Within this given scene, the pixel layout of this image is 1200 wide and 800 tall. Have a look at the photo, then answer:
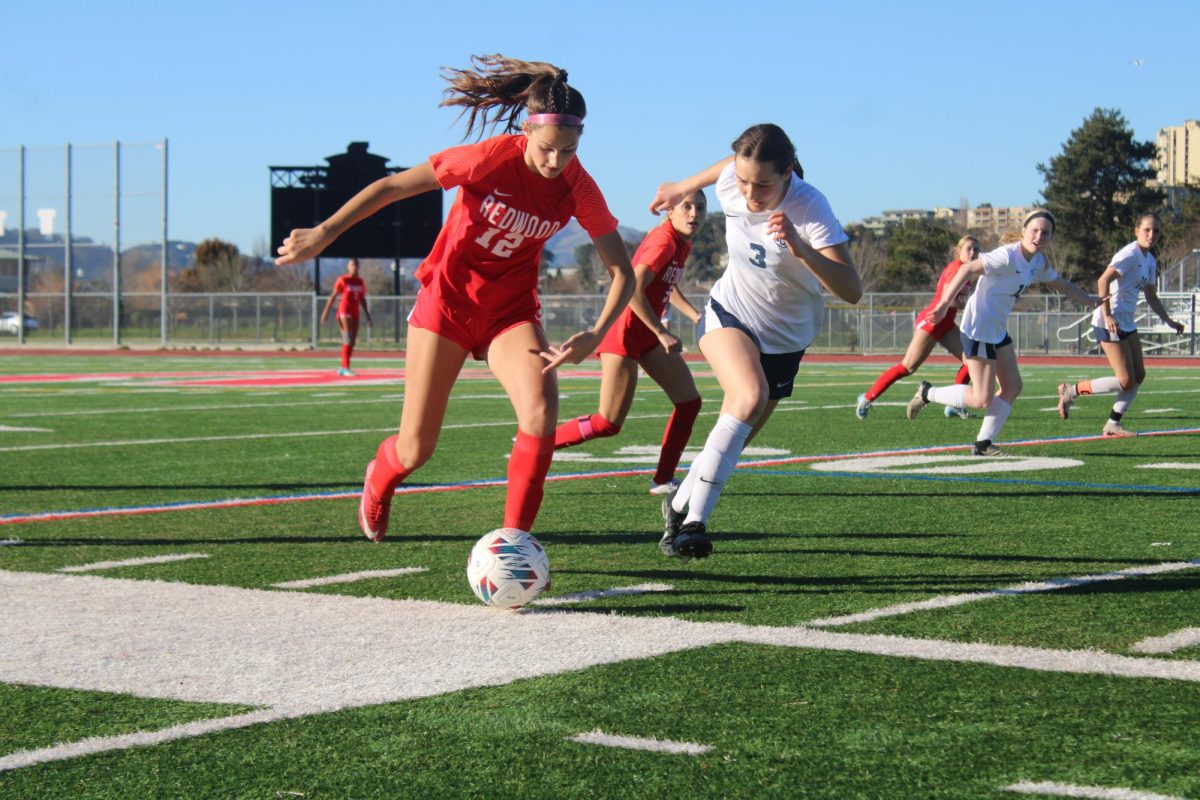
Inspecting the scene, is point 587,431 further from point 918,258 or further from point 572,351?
point 918,258

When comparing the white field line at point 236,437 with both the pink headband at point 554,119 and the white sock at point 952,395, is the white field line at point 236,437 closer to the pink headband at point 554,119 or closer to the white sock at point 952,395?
the white sock at point 952,395

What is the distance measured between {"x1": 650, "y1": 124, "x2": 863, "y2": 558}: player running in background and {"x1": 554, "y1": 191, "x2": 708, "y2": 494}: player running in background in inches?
72.3

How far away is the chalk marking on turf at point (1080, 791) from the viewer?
3494mm

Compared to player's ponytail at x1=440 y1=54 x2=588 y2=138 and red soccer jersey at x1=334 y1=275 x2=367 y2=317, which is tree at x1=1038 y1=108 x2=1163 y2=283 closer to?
red soccer jersey at x1=334 y1=275 x2=367 y2=317

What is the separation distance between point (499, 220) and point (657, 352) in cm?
379

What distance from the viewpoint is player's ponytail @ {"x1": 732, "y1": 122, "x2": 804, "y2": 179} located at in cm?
676

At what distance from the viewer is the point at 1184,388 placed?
23.5 metres

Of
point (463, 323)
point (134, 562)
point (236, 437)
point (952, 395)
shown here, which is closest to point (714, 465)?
point (463, 323)

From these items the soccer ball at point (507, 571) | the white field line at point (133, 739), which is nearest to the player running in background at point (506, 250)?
the soccer ball at point (507, 571)

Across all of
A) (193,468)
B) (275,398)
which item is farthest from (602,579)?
(275,398)

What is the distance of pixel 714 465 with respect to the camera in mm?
6883

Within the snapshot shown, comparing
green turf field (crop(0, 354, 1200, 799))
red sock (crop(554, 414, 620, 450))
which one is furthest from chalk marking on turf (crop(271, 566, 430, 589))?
red sock (crop(554, 414, 620, 450))

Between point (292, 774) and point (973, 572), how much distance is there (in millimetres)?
3781

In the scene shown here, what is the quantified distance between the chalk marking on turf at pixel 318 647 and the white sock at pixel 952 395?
29.3ft
